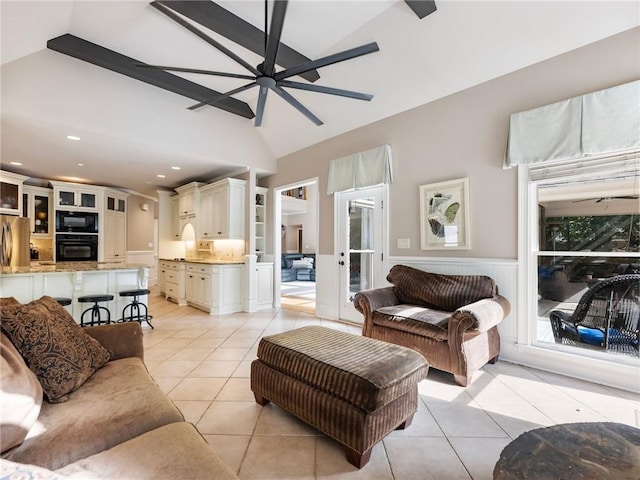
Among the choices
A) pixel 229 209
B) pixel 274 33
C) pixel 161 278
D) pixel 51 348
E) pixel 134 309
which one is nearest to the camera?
pixel 51 348

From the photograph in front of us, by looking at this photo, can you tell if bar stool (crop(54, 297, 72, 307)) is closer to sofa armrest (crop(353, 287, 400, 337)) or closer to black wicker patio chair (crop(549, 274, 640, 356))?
sofa armrest (crop(353, 287, 400, 337))

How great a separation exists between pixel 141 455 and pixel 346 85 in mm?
4066

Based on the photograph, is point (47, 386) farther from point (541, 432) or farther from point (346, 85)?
point (346, 85)

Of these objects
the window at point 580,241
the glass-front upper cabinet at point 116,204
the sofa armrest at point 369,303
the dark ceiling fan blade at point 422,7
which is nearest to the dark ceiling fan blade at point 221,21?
the dark ceiling fan blade at point 422,7

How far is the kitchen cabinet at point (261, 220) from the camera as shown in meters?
5.85

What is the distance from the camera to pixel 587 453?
1081mm

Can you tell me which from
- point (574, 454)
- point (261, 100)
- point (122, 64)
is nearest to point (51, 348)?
point (574, 454)

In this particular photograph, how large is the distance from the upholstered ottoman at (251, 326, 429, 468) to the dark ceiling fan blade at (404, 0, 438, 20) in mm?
3002

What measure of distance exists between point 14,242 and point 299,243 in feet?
30.9

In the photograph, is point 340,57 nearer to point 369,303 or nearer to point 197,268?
point 369,303

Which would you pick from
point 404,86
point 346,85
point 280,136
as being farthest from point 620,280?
point 280,136

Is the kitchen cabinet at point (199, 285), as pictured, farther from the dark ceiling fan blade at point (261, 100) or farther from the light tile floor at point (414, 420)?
the dark ceiling fan blade at point (261, 100)

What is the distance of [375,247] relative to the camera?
4254mm

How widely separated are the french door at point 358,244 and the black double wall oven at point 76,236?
5.64 m
